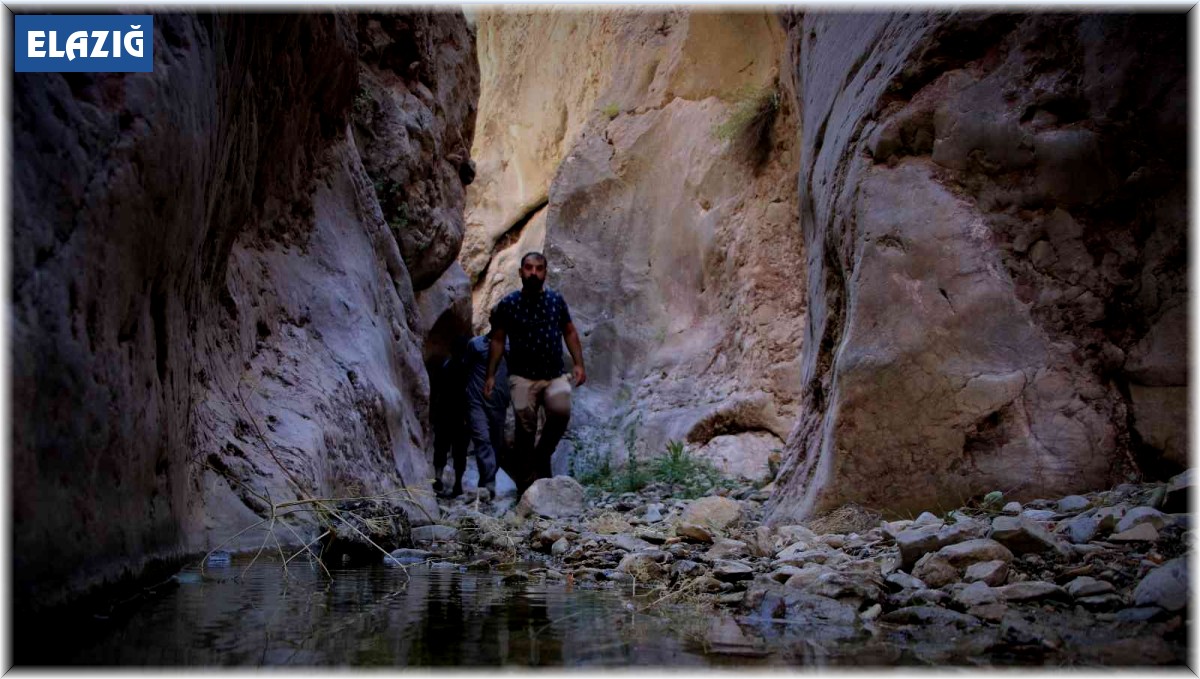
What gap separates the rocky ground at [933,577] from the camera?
70.7 inches

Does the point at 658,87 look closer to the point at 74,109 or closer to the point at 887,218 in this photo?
the point at 887,218

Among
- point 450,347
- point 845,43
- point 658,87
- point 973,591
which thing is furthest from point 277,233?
point 658,87

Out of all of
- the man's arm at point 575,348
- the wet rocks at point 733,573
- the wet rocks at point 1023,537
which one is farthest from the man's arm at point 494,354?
the wet rocks at point 1023,537

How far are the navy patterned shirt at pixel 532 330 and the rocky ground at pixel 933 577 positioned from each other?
3.39 m

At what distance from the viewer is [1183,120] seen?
139 inches

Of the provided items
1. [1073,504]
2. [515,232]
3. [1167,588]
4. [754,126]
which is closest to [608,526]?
[1073,504]

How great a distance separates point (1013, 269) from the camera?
385 centimetres

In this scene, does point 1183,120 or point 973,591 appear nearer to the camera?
point 973,591

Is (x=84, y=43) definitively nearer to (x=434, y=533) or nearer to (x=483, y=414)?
(x=434, y=533)

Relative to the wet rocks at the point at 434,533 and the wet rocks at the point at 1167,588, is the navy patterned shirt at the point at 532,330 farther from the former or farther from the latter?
the wet rocks at the point at 1167,588

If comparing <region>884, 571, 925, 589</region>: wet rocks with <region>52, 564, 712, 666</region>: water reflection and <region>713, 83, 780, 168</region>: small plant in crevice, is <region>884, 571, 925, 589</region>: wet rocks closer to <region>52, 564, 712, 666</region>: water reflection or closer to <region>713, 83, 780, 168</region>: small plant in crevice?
<region>52, 564, 712, 666</region>: water reflection

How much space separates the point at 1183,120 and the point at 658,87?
1103 cm

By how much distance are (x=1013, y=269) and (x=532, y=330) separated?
410 centimetres

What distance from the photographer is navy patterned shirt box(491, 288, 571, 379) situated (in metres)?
7.31
